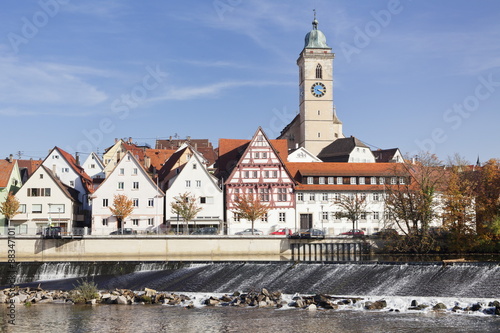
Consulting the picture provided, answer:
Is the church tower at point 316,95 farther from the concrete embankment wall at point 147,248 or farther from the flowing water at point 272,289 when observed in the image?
the flowing water at point 272,289

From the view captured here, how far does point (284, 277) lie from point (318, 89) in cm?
8281

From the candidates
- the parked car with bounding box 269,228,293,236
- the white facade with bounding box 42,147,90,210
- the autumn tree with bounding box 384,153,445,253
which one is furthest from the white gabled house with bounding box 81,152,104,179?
the autumn tree with bounding box 384,153,445,253

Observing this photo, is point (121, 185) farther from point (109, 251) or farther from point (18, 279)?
point (18, 279)

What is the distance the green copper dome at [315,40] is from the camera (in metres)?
126

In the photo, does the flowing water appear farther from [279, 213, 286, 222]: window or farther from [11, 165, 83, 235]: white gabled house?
[279, 213, 286, 222]: window

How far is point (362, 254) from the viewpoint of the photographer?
68.6 metres

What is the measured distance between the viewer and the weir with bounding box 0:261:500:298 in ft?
132

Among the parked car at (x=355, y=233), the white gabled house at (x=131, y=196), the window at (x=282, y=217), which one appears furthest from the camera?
the window at (x=282, y=217)

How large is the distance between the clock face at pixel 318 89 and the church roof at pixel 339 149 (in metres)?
9.85

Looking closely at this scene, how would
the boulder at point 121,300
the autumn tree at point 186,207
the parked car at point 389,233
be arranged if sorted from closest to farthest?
the boulder at point 121,300
the parked car at point 389,233
the autumn tree at point 186,207

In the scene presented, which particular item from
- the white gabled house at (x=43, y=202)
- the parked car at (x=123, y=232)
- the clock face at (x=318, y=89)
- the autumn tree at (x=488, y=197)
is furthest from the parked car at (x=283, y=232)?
the clock face at (x=318, y=89)

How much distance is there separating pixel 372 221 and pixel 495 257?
74.5 ft

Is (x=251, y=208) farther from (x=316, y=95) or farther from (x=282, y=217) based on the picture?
(x=316, y=95)

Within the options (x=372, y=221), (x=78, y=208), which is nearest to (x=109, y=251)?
(x=78, y=208)
